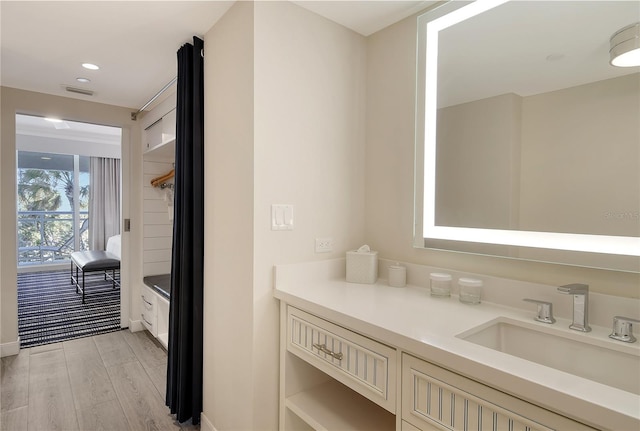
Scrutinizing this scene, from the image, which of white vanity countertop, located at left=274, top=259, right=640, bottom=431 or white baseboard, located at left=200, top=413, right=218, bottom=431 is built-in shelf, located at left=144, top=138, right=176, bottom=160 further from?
white baseboard, located at left=200, top=413, right=218, bottom=431

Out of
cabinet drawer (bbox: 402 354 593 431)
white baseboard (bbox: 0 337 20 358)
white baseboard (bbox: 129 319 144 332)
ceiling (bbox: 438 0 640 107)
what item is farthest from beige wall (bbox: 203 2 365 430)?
white baseboard (bbox: 0 337 20 358)

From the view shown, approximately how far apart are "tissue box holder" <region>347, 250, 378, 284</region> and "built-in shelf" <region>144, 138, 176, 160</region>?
1.93 metres

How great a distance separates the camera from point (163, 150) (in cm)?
328

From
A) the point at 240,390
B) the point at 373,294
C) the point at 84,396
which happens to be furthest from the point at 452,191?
the point at 84,396

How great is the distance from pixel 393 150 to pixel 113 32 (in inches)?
69.3

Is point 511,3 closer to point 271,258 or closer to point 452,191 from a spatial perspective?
point 452,191

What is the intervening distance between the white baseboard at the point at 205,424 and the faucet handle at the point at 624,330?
6.19 ft

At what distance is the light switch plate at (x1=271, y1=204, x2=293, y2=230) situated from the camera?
5.22 ft

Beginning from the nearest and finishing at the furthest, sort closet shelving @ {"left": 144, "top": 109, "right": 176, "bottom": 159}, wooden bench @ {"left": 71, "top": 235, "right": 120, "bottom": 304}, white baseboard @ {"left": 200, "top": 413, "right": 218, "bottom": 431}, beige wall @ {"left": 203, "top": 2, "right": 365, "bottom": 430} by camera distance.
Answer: beige wall @ {"left": 203, "top": 2, "right": 365, "bottom": 430}, white baseboard @ {"left": 200, "top": 413, "right": 218, "bottom": 431}, closet shelving @ {"left": 144, "top": 109, "right": 176, "bottom": 159}, wooden bench @ {"left": 71, "top": 235, "right": 120, "bottom": 304}

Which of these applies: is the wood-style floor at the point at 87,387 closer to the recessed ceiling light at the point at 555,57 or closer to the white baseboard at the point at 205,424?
the white baseboard at the point at 205,424

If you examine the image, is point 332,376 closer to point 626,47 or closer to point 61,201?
point 626,47

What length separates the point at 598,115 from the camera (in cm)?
116

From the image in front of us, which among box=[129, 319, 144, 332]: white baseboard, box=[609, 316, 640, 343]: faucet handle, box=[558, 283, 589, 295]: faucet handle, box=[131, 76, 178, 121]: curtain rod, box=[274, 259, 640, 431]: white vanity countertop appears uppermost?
box=[131, 76, 178, 121]: curtain rod

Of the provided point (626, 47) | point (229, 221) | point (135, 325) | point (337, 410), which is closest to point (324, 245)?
point (229, 221)
